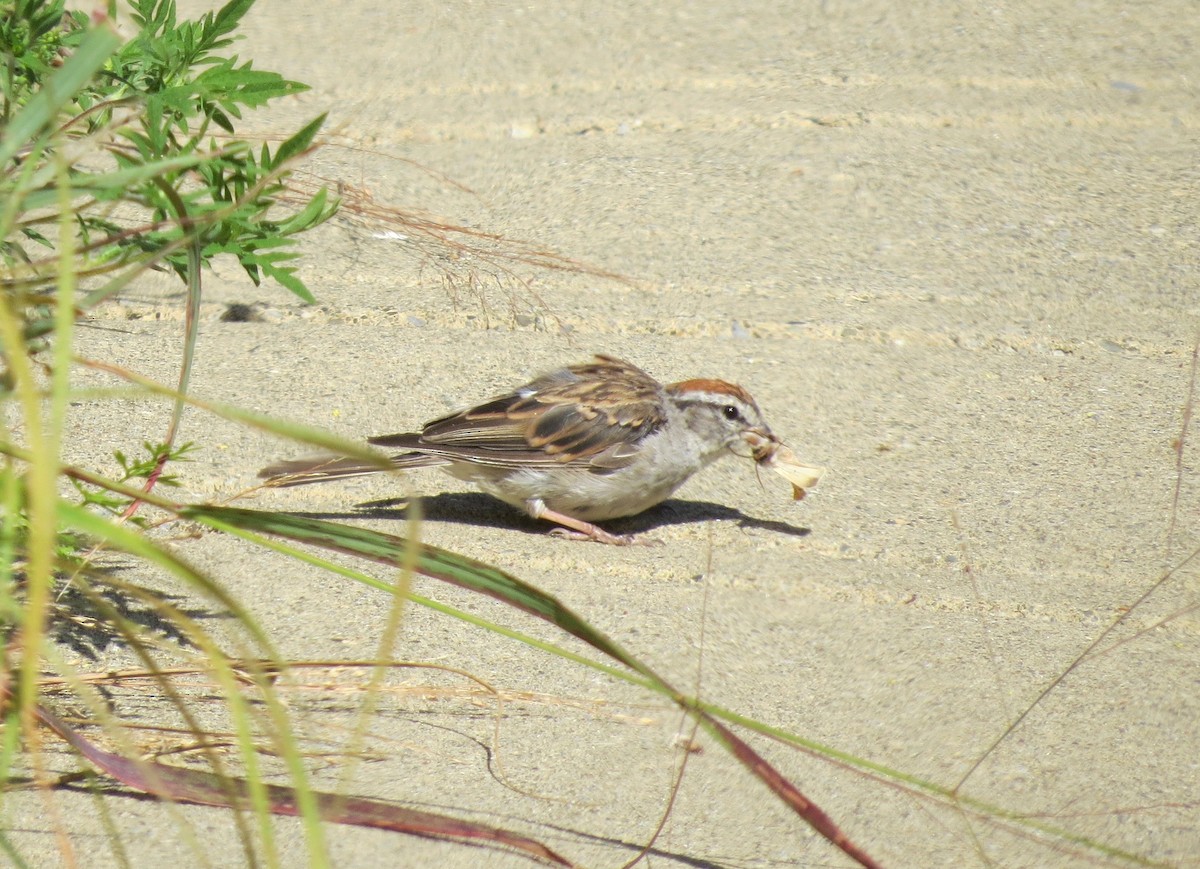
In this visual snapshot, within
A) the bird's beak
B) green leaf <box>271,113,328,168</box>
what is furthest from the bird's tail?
green leaf <box>271,113,328,168</box>

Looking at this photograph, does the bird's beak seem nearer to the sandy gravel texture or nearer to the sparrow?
the sparrow

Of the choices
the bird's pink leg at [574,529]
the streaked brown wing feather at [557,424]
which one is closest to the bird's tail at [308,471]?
the streaked brown wing feather at [557,424]

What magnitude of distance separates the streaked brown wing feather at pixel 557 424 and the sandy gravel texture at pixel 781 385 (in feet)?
1.03

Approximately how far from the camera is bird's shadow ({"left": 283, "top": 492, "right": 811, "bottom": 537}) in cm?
526

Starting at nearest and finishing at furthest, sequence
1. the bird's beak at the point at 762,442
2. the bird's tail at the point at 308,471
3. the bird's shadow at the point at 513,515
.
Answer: the bird's tail at the point at 308,471 → the bird's shadow at the point at 513,515 → the bird's beak at the point at 762,442

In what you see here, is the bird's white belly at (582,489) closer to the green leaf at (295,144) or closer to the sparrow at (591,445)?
the sparrow at (591,445)

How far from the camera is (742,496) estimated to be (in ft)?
18.6

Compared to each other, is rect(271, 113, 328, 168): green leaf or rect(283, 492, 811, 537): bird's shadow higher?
rect(271, 113, 328, 168): green leaf

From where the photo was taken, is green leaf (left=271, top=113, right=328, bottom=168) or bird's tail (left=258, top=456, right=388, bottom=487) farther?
bird's tail (left=258, top=456, right=388, bottom=487)

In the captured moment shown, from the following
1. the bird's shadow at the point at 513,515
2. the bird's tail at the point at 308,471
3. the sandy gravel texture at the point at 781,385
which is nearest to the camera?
the sandy gravel texture at the point at 781,385

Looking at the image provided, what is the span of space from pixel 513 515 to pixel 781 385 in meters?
1.24

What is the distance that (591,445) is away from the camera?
5.54 metres

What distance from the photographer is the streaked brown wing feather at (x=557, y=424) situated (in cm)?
540

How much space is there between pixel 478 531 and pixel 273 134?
10.4ft
